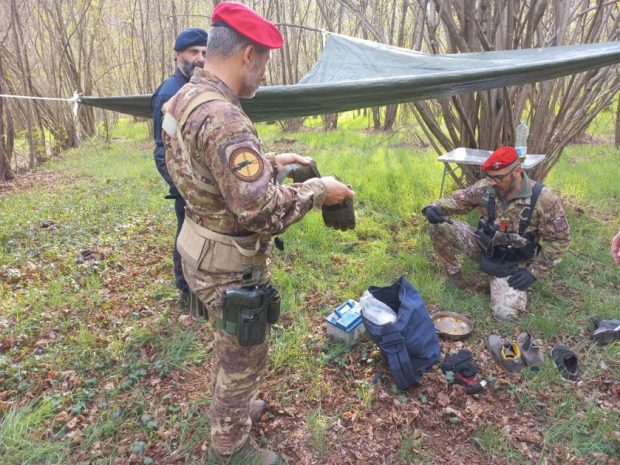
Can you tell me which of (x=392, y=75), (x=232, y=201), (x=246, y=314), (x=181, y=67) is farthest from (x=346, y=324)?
(x=181, y=67)

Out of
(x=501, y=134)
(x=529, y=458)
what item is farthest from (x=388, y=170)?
(x=529, y=458)

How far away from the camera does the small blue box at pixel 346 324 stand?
280cm

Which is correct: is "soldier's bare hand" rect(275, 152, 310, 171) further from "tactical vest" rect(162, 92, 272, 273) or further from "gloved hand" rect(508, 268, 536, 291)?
"gloved hand" rect(508, 268, 536, 291)

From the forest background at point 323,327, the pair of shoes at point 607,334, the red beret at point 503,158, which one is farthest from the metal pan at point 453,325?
the red beret at point 503,158

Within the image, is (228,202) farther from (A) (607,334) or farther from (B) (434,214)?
(A) (607,334)

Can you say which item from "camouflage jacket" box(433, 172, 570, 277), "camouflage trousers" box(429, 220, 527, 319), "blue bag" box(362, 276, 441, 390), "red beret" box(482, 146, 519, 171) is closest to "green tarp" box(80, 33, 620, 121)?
"red beret" box(482, 146, 519, 171)

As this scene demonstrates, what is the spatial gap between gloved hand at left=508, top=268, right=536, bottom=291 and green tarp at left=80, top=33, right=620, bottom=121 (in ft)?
4.46

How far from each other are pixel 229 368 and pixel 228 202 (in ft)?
2.60

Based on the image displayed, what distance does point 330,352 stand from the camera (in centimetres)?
278

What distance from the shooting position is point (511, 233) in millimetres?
3232

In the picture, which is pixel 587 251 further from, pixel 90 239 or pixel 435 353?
pixel 90 239

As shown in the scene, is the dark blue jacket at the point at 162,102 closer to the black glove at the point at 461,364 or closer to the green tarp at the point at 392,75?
the green tarp at the point at 392,75

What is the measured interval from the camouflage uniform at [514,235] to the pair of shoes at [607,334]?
Answer: 0.48 m

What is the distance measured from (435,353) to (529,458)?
0.73m
